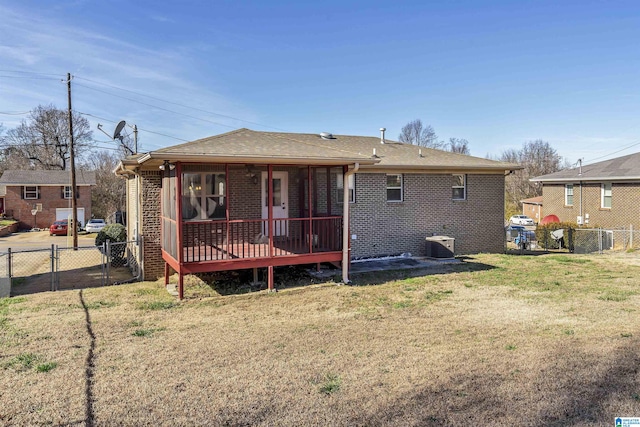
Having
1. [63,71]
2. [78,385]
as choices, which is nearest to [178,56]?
[63,71]

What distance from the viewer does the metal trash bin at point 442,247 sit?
13.5m

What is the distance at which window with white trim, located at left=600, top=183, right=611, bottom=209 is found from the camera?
21922 mm

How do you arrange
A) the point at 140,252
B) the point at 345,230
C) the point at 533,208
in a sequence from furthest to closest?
the point at 533,208 < the point at 140,252 < the point at 345,230

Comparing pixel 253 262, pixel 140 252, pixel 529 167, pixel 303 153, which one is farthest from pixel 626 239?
pixel 529 167

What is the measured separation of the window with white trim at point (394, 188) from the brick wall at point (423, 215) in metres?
0.16

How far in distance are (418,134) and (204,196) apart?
2431 inches

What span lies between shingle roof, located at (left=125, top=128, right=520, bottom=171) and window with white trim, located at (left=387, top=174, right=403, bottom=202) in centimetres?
51

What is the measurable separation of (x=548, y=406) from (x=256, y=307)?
212 inches

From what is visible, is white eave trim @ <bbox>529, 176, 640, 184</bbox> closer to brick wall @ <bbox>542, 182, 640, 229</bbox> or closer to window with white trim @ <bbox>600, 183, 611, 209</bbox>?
brick wall @ <bbox>542, 182, 640, 229</bbox>

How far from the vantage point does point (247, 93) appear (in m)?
30.7

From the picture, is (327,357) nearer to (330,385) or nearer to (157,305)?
(330,385)

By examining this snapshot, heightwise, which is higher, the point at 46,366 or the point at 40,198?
the point at 40,198

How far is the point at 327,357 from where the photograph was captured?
18.0 ft

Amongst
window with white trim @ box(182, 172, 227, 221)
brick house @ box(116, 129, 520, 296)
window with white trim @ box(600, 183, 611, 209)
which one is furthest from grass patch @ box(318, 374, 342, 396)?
window with white trim @ box(600, 183, 611, 209)
